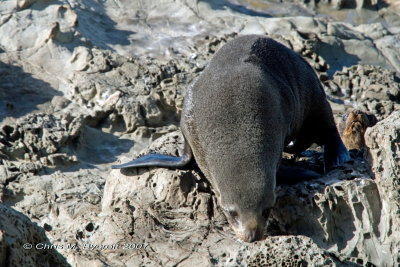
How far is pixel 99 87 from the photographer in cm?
1080

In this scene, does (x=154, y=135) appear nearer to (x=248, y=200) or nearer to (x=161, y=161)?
(x=161, y=161)

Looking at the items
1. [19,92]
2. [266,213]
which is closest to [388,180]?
[266,213]

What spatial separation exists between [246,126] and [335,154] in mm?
1408

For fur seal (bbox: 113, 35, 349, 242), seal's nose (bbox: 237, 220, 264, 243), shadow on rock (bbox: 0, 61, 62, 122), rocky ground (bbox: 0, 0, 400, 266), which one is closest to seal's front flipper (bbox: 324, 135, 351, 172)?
fur seal (bbox: 113, 35, 349, 242)

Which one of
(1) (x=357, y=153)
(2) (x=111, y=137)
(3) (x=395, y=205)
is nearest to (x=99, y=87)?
(2) (x=111, y=137)

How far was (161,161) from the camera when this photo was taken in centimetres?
674

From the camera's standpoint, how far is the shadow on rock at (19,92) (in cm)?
1026

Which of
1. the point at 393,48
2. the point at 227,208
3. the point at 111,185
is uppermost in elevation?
the point at 227,208

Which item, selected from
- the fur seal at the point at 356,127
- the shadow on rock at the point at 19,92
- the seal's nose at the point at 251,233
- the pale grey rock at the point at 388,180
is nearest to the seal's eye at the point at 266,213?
the seal's nose at the point at 251,233

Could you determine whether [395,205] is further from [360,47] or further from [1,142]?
[360,47]

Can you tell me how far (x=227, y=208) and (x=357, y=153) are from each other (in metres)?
1.82

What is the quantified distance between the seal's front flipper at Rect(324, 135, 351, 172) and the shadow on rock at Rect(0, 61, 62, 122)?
4.65 meters

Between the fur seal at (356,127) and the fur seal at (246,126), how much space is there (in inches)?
12.5

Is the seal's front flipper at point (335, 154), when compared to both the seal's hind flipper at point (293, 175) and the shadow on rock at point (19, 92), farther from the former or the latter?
the shadow on rock at point (19, 92)
